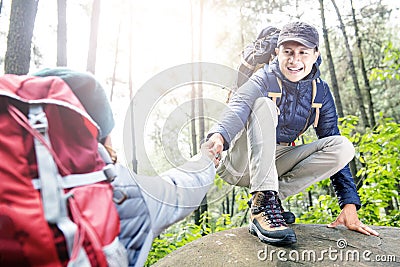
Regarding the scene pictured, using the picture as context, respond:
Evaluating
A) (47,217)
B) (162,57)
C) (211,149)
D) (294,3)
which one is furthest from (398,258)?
(162,57)

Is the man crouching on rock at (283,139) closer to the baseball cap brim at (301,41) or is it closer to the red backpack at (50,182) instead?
the baseball cap brim at (301,41)

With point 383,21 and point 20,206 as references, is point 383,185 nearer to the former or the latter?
point 20,206

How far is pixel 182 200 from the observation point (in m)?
1.31

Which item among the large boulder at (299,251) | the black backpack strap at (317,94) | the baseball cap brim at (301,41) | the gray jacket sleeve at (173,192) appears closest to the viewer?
the gray jacket sleeve at (173,192)

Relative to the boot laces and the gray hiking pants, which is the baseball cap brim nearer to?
the gray hiking pants

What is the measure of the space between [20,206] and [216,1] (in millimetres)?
10349

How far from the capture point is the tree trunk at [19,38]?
2.74 metres

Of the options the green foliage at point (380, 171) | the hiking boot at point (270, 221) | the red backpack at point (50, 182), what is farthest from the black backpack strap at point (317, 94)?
the green foliage at point (380, 171)

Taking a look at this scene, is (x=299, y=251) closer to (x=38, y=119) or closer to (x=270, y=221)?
(x=270, y=221)

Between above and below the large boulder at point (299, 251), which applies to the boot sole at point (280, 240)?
above

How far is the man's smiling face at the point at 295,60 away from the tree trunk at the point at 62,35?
2889 millimetres

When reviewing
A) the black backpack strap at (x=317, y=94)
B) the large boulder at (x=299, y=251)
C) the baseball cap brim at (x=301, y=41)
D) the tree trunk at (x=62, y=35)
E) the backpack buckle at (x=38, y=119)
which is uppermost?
the tree trunk at (x=62, y=35)

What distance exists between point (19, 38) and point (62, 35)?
1651 mm

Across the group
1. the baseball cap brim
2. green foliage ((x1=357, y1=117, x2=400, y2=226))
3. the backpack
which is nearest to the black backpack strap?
the backpack
